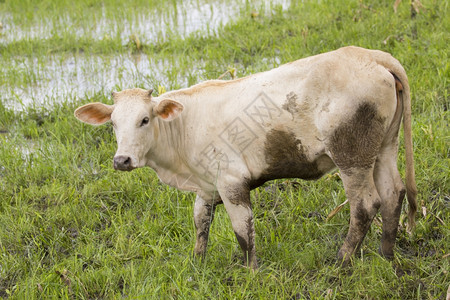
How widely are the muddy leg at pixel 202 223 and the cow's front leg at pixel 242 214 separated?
1.10 ft

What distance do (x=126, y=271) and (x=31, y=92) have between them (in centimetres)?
373

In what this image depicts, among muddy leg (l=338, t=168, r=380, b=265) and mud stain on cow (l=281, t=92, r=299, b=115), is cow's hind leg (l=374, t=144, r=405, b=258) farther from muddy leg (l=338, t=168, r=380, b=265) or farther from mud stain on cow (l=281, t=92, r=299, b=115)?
mud stain on cow (l=281, t=92, r=299, b=115)

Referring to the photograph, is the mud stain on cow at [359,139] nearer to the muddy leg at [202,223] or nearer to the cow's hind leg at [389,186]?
the cow's hind leg at [389,186]

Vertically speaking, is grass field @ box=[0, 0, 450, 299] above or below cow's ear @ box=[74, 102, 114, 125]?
below

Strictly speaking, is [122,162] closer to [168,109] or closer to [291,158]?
[168,109]

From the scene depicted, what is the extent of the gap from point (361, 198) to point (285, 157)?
579 millimetres

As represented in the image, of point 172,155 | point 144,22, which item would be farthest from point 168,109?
point 144,22

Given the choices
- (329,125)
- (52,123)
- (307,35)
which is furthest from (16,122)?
(329,125)

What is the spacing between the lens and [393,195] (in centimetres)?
439

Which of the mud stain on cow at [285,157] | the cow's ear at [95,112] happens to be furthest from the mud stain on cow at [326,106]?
the cow's ear at [95,112]

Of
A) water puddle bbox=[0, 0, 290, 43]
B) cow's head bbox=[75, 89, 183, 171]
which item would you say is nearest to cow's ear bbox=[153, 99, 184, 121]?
cow's head bbox=[75, 89, 183, 171]

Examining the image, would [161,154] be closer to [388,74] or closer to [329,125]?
[329,125]

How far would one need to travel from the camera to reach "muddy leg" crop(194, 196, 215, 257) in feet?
15.1

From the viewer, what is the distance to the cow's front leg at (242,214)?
4.26 metres
